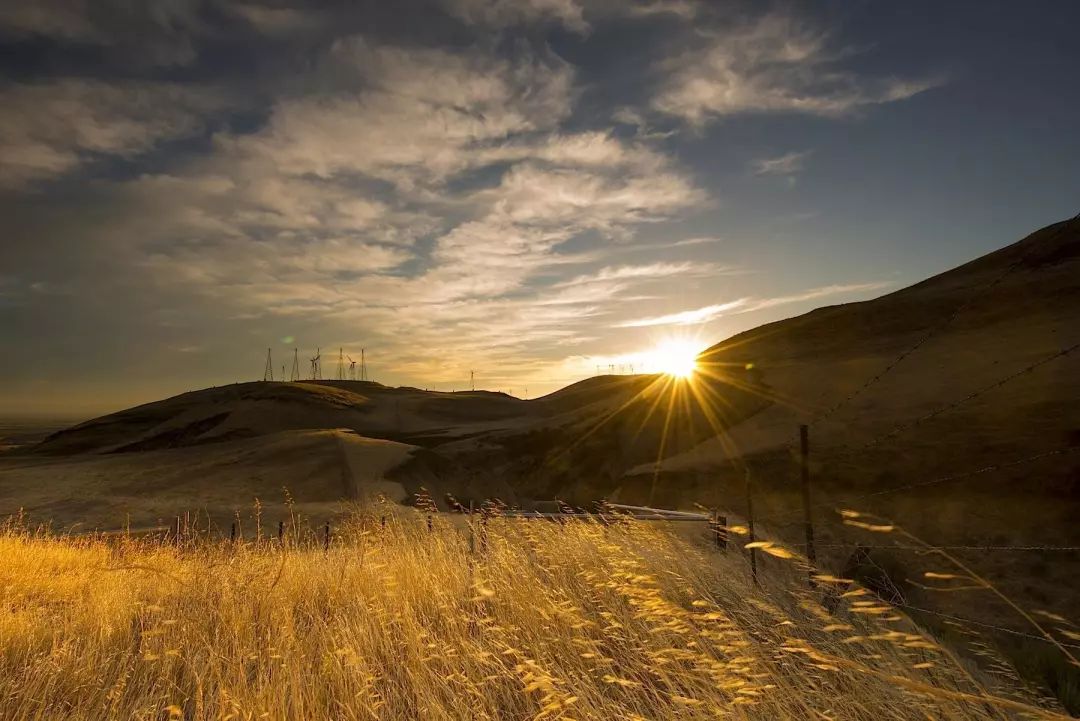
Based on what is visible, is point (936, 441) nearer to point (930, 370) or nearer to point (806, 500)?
point (930, 370)

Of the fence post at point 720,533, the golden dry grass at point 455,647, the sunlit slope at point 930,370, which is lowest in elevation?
the fence post at point 720,533

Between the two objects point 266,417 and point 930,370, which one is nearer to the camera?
point 930,370

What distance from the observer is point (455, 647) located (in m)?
5.33

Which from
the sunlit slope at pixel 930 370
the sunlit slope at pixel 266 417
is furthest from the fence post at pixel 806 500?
the sunlit slope at pixel 266 417

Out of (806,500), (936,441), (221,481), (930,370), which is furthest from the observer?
(221,481)

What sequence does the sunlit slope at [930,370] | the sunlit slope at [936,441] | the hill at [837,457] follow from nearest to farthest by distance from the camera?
the sunlit slope at [936,441] → the hill at [837,457] → the sunlit slope at [930,370]

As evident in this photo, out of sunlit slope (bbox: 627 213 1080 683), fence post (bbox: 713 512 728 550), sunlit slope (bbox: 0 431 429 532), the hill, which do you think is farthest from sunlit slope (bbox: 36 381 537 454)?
fence post (bbox: 713 512 728 550)

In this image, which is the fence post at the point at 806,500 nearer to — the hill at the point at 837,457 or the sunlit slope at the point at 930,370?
the hill at the point at 837,457

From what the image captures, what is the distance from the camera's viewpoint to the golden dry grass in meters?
4.17

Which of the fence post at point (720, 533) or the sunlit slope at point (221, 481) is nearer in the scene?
the fence post at point (720, 533)

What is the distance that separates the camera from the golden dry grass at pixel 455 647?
13.7ft

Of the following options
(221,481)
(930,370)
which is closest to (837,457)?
(930,370)

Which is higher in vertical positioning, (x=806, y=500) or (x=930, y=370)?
(x=930, y=370)

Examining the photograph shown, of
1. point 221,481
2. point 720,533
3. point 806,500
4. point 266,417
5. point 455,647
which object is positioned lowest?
point 720,533
